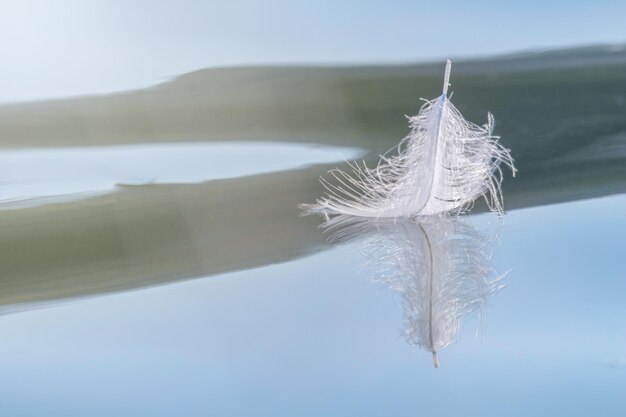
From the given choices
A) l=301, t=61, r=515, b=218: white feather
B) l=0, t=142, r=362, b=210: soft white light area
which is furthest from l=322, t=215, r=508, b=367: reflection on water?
l=0, t=142, r=362, b=210: soft white light area

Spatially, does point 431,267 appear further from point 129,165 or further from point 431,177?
point 129,165

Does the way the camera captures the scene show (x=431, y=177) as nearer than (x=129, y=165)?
Yes

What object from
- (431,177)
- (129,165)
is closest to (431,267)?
(431,177)

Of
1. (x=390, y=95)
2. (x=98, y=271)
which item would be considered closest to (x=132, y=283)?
(x=98, y=271)

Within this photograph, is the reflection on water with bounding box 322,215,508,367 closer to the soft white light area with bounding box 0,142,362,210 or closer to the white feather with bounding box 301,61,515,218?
Answer: the white feather with bounding box 301,61,515,218

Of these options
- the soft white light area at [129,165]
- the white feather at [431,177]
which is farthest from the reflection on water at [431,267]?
the soft white light area at [129,165]
